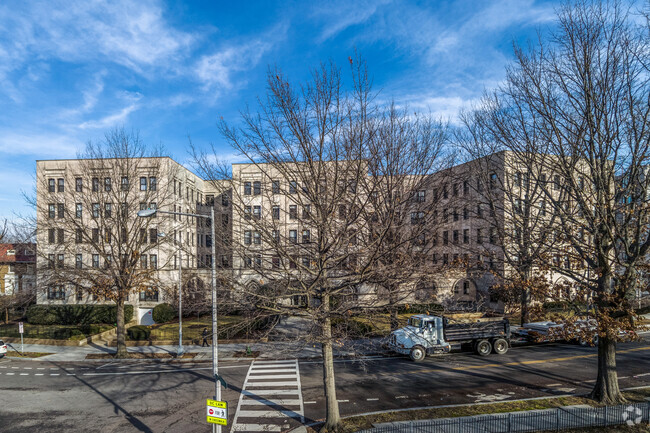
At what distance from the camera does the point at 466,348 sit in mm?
24203

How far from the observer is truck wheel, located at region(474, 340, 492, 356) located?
73.9 feet

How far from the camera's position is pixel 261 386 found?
1777 cm

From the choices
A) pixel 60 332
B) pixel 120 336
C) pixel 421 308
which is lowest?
pixel 60 332

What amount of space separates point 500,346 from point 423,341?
5.10 meters

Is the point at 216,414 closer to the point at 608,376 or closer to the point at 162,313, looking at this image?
the point at 608,376

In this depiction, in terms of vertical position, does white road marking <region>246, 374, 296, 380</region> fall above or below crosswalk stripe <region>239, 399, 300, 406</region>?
below

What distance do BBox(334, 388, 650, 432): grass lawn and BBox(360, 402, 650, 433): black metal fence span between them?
873mm

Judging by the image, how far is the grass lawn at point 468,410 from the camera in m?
12.7

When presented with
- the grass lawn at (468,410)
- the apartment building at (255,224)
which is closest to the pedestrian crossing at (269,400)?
the grass lawn at (468,410)

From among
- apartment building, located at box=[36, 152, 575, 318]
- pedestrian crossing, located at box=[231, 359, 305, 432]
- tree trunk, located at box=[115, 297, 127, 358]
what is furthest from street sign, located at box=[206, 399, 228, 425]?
tree trunk, located at box=[115, 297, 127, 358]

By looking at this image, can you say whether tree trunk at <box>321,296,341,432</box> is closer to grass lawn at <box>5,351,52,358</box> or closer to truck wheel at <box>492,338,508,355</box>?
truck wheel at <box>492,338,508,355</box>

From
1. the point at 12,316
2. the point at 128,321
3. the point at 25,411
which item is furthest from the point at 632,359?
the point at 12,316

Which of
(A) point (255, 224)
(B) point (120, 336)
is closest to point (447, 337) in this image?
(A) point (255, 224)

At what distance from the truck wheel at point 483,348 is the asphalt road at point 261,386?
46 centimetres
